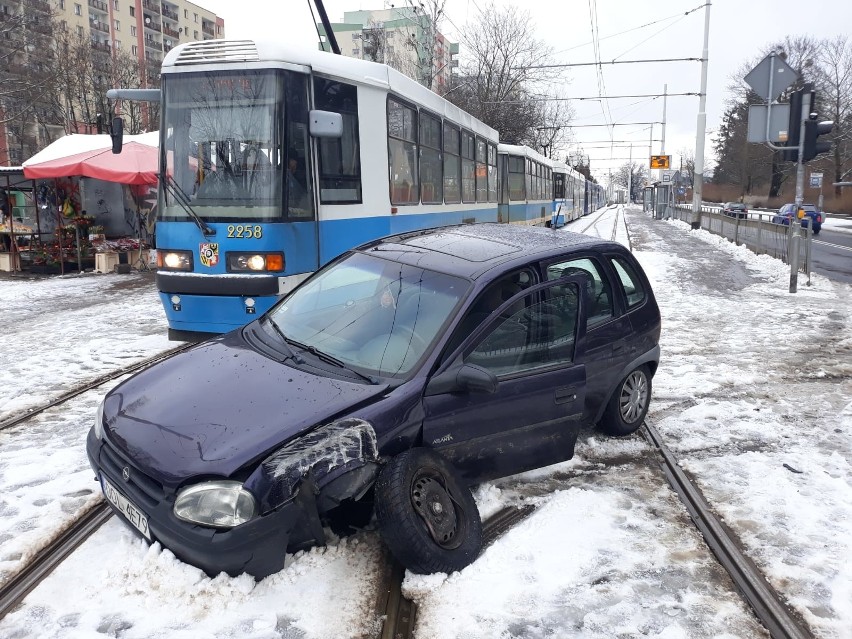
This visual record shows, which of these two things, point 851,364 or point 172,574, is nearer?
point 172,574

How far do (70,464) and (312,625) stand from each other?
101 inches

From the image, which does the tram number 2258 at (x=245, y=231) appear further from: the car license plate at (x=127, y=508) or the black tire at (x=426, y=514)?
the black tire at (x=426, y=514)

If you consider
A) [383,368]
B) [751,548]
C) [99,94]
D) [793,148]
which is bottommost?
[751,548]

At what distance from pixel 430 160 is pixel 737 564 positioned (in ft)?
27.2

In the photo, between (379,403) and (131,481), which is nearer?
(131,481)

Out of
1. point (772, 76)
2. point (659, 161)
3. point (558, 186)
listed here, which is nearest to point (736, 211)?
point (659, 161)

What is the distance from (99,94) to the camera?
1280 inches

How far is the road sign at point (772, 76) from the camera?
1173 centimetres

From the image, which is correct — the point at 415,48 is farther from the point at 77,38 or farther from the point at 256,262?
the point at 256,262

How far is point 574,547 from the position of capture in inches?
143

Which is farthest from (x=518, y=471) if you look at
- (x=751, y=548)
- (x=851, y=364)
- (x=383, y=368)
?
(x=851, y=364)

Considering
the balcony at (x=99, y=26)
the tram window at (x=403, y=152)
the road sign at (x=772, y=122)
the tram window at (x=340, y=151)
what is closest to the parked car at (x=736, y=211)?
the road sign at (x=772, y=122)

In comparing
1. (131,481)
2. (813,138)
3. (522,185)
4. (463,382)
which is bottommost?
(131,481)

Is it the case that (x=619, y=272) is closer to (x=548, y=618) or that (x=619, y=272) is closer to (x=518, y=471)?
(x=518, y=471)
